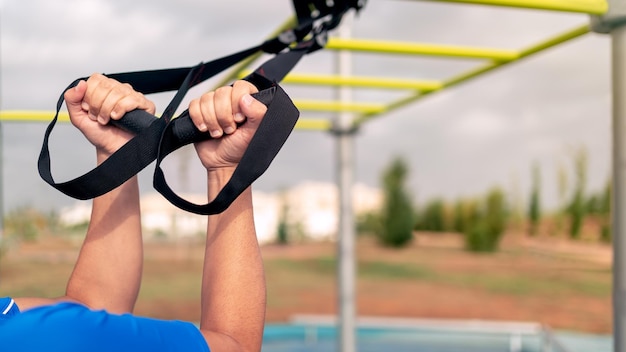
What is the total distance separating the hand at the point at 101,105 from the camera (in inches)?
34.8

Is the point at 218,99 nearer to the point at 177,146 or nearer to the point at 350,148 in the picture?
the point at 177,146

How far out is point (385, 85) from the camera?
3037 mm

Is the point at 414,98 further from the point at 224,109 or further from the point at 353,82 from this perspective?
the point at 224,109

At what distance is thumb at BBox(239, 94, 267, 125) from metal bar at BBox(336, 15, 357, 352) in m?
3.12

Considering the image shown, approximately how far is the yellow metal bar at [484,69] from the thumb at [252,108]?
1386 mm

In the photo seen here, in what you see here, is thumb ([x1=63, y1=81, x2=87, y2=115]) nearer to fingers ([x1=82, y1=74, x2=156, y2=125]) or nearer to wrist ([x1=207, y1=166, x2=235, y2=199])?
fingers ([x1=82, y1=74, x2=156, y2=125])

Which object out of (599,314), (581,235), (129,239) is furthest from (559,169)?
(129,239)

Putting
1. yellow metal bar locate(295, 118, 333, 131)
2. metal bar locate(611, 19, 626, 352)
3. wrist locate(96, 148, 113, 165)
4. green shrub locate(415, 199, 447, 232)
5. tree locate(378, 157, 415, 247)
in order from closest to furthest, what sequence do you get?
1. wrist locate(96, 148, 113, 165)
2. metal bar locate(611, 19, 626, 352)
3. yellow metal bar locate(295, 118, 333, 131)
4. tree locate(378, 157, 415, 247)
5. green shrub locate(415, 199, 447, 232)

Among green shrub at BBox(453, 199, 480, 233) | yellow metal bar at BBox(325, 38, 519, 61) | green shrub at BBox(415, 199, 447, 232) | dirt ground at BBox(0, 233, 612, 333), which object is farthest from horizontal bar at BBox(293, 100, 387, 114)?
green shrub at BBox(415, 199, 447, 232)

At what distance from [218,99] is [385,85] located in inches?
90.2

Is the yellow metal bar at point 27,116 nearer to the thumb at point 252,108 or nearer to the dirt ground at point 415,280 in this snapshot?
the thumb at point 252,108

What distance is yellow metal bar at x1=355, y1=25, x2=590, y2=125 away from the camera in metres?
1.99

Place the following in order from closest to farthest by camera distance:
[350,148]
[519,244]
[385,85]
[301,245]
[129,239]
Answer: [129,239] → [385,85] → [350,148] → [519,244] → [301,245]

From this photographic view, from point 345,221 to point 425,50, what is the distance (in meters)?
1.83
